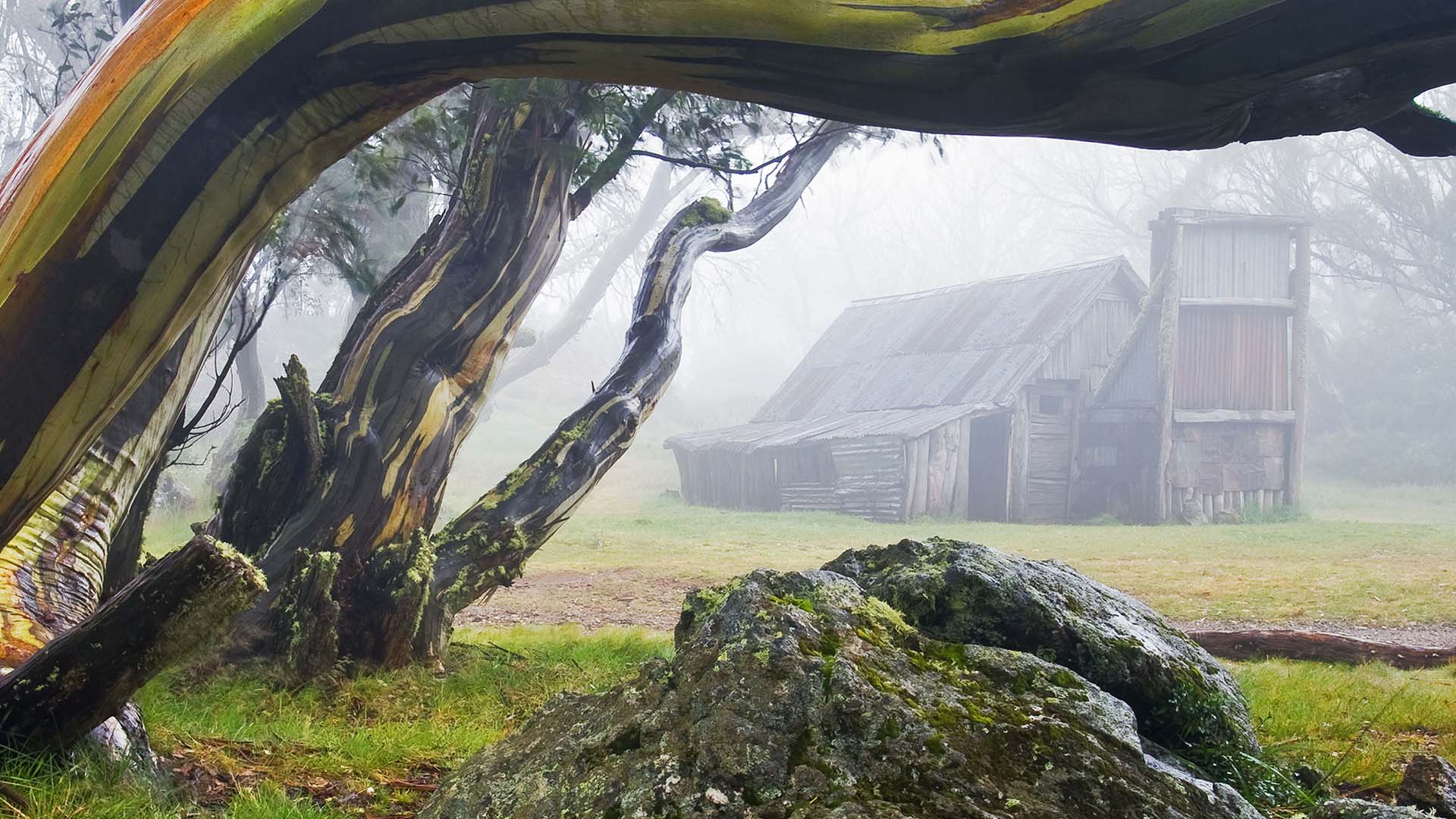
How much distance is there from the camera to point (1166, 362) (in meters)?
25.7

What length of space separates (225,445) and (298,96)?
2143cm

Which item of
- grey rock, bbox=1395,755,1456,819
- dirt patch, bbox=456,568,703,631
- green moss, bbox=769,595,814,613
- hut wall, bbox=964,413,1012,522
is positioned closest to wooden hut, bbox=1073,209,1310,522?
hut wall, bbox=964,413,1012,522

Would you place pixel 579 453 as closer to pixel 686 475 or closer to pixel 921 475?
pixel 921 475

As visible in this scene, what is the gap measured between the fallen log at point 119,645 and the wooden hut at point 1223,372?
82.8 feet

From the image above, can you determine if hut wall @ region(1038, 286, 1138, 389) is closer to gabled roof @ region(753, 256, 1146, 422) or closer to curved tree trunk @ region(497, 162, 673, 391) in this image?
gabled roof @ region(753, 256, 1146, 422)

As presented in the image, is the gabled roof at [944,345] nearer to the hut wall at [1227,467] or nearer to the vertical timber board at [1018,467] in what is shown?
the vertical timber board at [1018,467]

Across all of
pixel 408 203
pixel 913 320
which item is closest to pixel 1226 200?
pixel 913 320

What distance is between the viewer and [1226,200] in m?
57.5

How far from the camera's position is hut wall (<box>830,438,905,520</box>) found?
83.0 feet

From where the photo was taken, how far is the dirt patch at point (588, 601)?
11.1 metres

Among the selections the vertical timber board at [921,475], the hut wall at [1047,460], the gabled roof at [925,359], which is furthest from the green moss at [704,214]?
the hut wall at [1047,460]

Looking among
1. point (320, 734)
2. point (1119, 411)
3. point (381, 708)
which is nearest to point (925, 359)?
point (1119, 411)

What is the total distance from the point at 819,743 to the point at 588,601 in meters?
10.9

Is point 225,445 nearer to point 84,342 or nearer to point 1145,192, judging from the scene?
point 84,342
